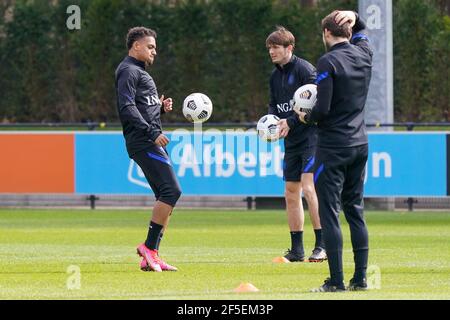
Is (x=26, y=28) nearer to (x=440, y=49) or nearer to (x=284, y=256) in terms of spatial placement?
(x=440, y=49)

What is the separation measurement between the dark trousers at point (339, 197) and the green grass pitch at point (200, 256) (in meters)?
0.34

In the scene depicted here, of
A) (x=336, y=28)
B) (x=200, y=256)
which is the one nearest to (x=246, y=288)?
(x=336, y=28)

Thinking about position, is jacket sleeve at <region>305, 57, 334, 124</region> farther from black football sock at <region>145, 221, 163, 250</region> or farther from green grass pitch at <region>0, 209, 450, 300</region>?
black football sock at <region>145, 221, 163, 250</region>

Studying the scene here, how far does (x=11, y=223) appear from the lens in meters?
21.8

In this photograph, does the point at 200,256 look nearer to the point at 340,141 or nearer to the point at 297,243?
the point at 297,243

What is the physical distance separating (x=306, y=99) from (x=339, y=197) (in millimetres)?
1082

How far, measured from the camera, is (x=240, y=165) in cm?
2423

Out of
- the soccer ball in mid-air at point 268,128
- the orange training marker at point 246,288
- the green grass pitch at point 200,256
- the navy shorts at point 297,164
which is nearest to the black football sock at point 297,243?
the green grass pitch at point 200,256

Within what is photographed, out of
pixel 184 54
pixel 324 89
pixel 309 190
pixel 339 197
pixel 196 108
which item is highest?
pixel 184 54

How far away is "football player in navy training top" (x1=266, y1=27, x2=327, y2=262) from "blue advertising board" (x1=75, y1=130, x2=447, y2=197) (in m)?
8.51

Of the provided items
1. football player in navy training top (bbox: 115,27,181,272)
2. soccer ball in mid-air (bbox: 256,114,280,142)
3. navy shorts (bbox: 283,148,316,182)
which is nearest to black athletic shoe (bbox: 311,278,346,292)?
football player in navy training top (bbox: 115,27,181,272)

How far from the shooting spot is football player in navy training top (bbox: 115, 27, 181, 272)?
1388 centimetres
